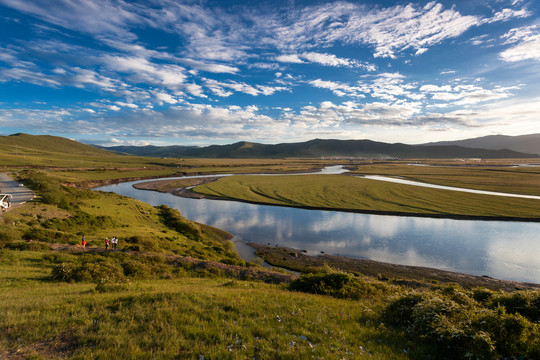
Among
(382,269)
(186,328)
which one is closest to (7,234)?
(186,328)

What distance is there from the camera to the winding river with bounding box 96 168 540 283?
30.8 meters

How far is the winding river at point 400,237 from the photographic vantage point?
30.8 metres

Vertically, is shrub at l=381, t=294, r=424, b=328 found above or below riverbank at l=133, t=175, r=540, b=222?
above

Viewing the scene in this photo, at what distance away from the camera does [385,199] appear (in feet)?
212

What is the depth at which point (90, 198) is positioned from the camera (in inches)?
2000

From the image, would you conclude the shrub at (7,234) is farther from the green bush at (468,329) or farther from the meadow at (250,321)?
the green bush at (468,329)

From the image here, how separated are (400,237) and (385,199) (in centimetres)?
2687

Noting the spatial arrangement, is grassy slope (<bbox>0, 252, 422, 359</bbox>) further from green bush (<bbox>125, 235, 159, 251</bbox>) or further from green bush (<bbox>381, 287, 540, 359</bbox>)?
green bush (<bbox>125, 235, 159, 251</bbox>)

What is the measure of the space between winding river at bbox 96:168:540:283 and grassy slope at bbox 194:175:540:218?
4928 mm

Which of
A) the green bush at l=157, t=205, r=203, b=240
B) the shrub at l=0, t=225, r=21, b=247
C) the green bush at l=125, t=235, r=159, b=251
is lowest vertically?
the green bush at l=157, t=205, r=203, b=240

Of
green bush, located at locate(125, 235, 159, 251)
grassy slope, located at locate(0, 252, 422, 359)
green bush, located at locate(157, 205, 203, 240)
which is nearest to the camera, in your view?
grassy slope, located at locate(0, 252, 422, 359)

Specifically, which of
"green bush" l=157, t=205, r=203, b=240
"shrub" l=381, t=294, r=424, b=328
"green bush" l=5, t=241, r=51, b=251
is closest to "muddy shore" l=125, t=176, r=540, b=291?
"green bush" l=157, t=205, r=203, b=240

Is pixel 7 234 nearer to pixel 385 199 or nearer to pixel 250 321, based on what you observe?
pixel 250 321

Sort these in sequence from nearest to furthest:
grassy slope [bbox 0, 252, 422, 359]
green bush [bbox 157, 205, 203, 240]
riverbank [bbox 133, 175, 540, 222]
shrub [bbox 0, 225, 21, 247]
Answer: grassy slope [bbox 0, 252, 422, 359] → shrub [bbox 0, 225, 21, 247] → green bush [bbox 157, 205, 203, 240] → riverbank [bbox 133, 175, 540, 222]
